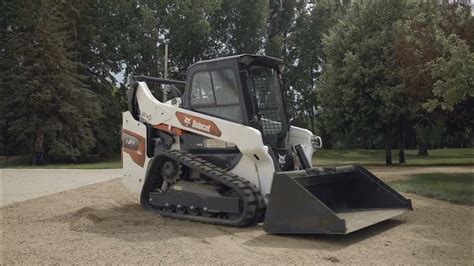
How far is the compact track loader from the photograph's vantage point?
775 cm

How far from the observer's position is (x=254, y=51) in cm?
4562

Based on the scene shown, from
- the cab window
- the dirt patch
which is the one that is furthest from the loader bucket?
the cab window

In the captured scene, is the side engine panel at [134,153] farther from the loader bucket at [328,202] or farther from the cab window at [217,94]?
the loader bucket at [328,202]

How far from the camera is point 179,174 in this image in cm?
877

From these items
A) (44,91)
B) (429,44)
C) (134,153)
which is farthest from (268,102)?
(44,91)

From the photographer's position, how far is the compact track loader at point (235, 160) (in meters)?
7.75

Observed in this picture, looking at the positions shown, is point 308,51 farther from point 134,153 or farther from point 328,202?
point 328,202

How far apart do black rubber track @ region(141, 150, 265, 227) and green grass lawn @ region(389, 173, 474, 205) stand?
5.71 meters

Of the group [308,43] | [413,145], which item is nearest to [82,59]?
[308,43]

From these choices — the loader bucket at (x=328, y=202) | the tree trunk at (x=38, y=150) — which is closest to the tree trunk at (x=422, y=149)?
the tree trunk at (x=38, y=150)

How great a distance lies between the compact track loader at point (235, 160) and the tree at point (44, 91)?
2551 cm

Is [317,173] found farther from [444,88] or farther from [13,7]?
[13,7]

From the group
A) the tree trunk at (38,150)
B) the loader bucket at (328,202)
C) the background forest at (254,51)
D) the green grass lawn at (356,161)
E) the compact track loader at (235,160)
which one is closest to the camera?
the loader bucket at (328,202)

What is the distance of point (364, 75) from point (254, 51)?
71.2 ft
